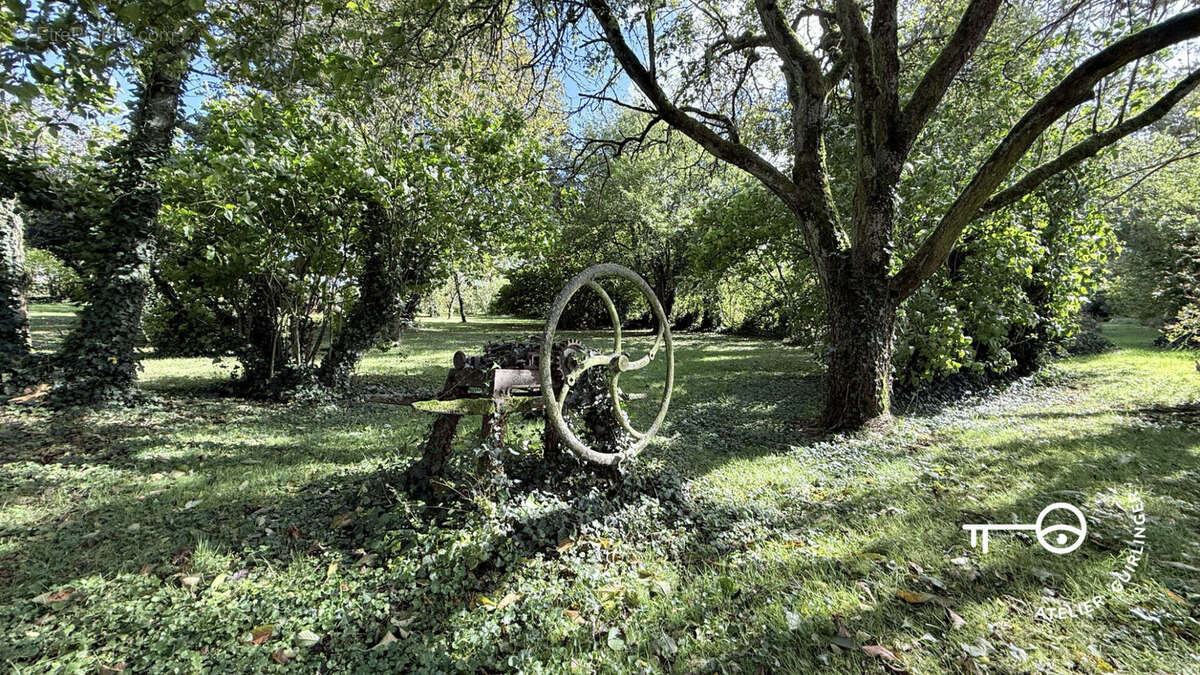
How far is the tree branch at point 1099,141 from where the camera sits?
4.34 meters

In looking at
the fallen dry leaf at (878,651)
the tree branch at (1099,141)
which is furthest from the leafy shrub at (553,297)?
the fallen dry leaf at (878,651)

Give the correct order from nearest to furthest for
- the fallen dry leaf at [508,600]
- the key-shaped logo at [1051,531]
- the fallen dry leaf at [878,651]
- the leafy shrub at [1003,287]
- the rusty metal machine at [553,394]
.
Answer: the fallen dry leaf at [878,651], the fallen dry leaf at [508,600], the key-shaped logo at [1051,531], the rusty metal machine at [553,394], the leafy shrub at [1003,287]

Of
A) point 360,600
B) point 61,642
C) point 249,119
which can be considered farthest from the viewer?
point 249,119

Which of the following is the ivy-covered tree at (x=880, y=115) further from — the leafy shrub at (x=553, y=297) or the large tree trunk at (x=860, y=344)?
the leafy shrub at (x=553, y=297)

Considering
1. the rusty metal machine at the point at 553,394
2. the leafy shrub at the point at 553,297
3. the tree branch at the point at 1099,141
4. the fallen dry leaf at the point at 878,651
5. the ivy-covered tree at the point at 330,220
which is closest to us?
the fallen dry leaf at the point at 878,651

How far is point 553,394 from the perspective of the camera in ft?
10.7

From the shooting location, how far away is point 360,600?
8.77 feet

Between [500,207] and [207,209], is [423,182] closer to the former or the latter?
[500,207]

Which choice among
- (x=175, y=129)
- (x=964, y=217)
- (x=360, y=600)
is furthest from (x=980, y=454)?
(x=175, y=129)

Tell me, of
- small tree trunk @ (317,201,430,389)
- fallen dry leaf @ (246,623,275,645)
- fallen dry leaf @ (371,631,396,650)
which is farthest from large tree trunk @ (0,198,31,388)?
fallen dry leaf @ (371,631,396,650)

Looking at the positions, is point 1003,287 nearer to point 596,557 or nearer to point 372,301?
point 596,557

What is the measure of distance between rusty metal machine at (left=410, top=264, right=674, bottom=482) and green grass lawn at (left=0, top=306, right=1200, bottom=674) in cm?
32

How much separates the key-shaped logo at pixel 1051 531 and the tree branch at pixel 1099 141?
3649 mm

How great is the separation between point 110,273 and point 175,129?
7.64 feet
